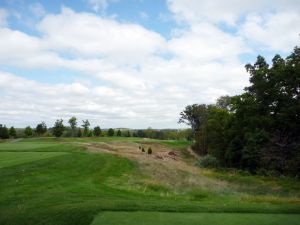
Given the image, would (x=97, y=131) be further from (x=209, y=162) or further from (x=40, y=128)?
(x=209, y=162)

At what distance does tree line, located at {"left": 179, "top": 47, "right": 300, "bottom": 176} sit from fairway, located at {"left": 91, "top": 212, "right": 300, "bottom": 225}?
21.5 meters

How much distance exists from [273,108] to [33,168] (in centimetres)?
2820

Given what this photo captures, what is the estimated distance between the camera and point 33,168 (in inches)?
1035

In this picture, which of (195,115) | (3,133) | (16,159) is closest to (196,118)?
(195,115)

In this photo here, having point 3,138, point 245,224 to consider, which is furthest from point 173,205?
point 3,138

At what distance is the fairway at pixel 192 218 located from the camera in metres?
9.94

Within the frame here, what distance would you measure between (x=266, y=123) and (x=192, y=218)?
33830mm

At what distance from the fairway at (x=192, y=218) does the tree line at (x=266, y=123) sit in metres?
21.5

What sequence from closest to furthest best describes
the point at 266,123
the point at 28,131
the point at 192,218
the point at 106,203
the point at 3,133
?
the point at 192,218
the point at 106,203
the point at 266,123
the point at 3,133
the point at 28,131

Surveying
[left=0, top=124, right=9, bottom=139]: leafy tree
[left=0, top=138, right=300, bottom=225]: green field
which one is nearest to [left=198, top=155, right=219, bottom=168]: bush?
[left=0, top=138, right=300, bottom=225]: green field

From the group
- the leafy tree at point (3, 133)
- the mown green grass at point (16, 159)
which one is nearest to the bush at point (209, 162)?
the mown green grass at point (16, 159)

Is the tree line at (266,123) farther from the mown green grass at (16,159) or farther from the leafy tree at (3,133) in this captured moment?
the leafy tree at (3,133)

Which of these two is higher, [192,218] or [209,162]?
[192,218]

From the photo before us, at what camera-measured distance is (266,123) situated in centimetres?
4222
